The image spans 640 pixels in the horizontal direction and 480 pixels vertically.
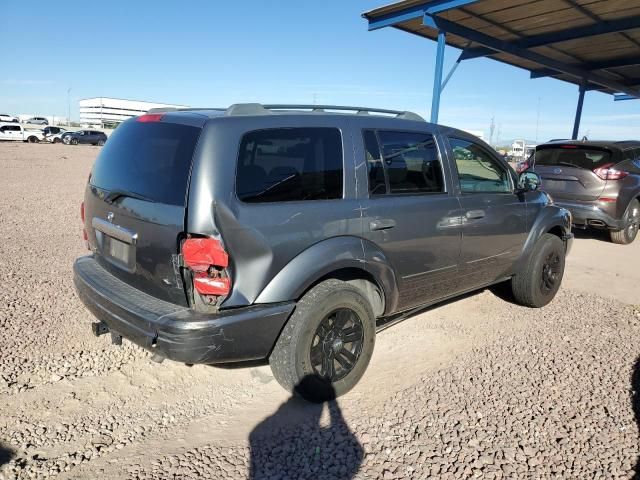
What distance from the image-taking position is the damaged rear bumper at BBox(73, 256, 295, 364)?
2652 millimetres

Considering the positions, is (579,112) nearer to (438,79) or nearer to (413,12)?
(438,79)

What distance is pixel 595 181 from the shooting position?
310 inches

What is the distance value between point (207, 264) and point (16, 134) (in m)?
45.4

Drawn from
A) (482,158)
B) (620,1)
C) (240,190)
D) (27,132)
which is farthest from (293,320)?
(27,132)

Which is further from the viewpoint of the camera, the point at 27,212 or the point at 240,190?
the point at 27,212

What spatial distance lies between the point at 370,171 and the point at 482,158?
1.58 metres

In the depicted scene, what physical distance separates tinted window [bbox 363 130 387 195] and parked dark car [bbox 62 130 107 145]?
47264mm

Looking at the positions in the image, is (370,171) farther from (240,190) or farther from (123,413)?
(123,413)

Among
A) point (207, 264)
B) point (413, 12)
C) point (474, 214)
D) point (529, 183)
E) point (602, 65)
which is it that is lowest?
point (207, 264)

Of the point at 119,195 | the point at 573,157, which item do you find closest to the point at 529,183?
the point at 119,195

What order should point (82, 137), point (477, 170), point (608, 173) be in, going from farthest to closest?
1. point (82, 137)
2. point (608, 173)
3. point (477, 170)

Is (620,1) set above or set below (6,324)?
above

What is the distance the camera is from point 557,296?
557cm

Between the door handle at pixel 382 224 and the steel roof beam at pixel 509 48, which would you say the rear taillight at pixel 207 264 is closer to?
the door handle at pixel 382 224
